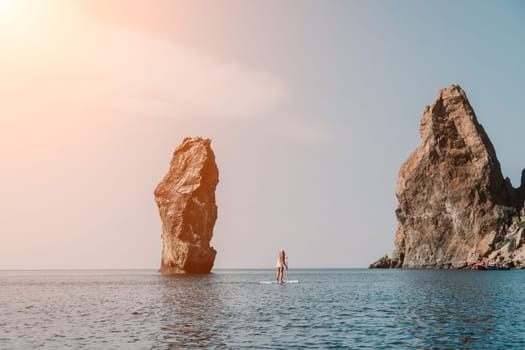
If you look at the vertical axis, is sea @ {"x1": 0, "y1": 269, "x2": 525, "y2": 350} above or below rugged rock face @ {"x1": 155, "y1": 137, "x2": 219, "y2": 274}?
below

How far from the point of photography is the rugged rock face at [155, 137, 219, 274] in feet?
479

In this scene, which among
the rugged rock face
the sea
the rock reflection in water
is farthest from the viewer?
the rugged rock face

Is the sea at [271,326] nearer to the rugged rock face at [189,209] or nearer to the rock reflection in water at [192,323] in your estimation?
the rock reflection in water at [192,323]

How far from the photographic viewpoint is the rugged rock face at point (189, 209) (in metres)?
146

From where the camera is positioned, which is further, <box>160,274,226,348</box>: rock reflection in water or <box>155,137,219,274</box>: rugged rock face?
<box>155,137,219,274</box>: rugged rock face

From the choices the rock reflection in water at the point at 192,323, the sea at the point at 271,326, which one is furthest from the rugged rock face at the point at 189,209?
the sea at the point at 271,326

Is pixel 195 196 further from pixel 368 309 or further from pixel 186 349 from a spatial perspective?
pixel 186 349

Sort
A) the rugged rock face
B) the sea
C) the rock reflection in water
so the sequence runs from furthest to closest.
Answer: the rugged rock face → the rock reflection in water → the sea

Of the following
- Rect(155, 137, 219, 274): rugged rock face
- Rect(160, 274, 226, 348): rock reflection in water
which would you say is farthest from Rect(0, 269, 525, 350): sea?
Rect(155, 137, 219, 274): rugged rock face

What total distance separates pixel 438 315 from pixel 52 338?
24.4m

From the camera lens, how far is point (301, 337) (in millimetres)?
28344

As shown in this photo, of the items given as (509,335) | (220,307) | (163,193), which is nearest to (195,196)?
(163,193)

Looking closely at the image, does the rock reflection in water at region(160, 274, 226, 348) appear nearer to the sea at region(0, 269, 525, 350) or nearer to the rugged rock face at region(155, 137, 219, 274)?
the sea at region(0, 269, 525, 350)

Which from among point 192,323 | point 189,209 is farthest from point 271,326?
point 189,209
